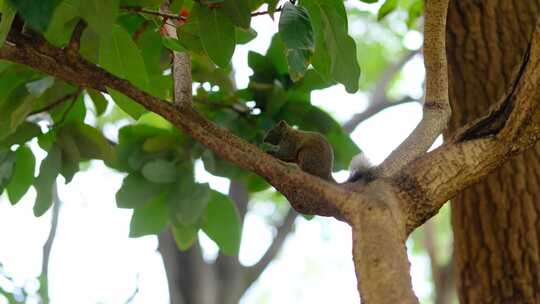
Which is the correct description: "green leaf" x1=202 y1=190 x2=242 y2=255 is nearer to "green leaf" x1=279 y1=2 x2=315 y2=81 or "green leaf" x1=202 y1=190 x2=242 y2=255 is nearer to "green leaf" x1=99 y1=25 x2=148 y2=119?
"green leaf" x1=99 y1=25 x2=148 y2=119

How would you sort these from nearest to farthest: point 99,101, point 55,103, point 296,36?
point 296,36
point 55,103
point 99,101

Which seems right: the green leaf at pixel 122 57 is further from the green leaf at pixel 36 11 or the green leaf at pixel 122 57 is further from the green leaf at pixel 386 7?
the green leaf at pixel 386 7

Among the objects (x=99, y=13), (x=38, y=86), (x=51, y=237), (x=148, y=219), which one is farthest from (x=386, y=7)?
(x=51, y=237)

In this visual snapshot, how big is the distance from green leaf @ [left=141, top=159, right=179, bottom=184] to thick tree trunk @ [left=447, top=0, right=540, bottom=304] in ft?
2.23

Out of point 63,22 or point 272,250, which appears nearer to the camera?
point 63,22

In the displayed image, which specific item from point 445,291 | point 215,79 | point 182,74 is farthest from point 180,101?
point 445,291

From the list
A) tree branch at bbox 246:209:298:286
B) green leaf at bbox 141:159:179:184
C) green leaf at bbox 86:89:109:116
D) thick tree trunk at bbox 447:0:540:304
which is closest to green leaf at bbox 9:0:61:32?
green leaf at bbox 86:89:109:116

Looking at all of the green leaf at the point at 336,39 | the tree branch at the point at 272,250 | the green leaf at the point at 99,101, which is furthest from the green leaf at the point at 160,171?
the tree branch at the point at 272,250

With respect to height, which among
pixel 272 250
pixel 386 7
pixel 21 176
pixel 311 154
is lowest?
pixel 311 154

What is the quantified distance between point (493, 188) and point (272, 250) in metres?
2.07

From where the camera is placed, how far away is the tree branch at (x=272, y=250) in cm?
396

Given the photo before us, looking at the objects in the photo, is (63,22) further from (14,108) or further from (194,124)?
(14,108)

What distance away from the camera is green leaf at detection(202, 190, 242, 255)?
1.88 metres

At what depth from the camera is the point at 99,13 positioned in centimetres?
94
